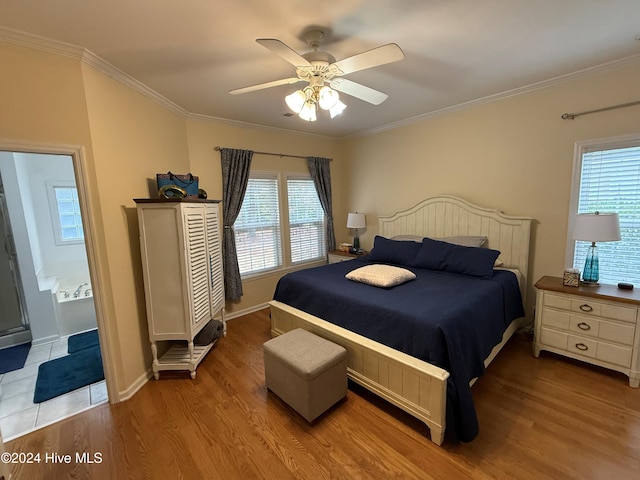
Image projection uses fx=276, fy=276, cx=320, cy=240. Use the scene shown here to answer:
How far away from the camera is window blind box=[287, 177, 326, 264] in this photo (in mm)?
4328

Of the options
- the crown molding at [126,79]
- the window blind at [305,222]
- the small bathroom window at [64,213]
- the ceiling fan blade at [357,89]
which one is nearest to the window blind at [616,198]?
the ceiling fan blade at [357,89]

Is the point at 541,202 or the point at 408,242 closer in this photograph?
the point at 541,202

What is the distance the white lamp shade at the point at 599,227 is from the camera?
2236mm

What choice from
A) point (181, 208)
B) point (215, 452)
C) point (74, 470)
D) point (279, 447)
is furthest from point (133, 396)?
point (181, 208)

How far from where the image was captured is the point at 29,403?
2.21 metres

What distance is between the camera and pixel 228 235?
360 centimetres

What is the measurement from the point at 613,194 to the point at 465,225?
126 cm

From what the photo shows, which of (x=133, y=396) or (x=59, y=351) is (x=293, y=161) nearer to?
(x=133, y=396)

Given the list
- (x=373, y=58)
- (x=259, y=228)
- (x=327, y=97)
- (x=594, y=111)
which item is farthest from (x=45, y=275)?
(x=594, y=111)

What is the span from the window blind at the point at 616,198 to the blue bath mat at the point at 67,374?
190 inches

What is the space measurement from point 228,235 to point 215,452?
239 centimetres

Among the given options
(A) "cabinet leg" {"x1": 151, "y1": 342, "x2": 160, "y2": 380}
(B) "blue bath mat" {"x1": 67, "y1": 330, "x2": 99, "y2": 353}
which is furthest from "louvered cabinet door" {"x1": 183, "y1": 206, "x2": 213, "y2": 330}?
(B) "blue bath mat" {"x1": 67, "y1": 330, "x2": 99, "y2": 353}

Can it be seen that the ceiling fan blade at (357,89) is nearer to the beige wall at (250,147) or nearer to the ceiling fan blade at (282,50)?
the ceiling fan blade at (282,50)

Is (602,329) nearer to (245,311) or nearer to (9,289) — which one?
(245,311)
